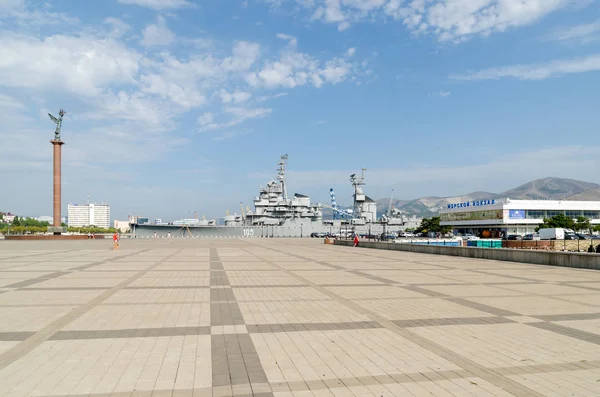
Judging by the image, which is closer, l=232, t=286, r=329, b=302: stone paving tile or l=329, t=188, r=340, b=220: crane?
l=232, t=286, r=329, b=302: stone paving tile

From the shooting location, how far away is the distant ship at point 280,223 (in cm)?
8425

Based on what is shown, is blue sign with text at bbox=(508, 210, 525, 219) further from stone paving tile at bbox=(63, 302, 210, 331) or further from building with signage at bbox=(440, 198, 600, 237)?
stone paving tile at bbox=(63, 302, 210, 331)

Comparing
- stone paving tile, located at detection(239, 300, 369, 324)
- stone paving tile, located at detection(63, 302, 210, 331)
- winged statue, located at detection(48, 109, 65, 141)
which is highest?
winged statue, located at detection(48, 109, 65, 141)

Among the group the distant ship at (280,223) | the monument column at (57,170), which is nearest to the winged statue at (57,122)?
the monument column at (57,170)

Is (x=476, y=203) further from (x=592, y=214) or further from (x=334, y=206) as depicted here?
(x=334, y=206)

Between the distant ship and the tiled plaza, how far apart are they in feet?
226

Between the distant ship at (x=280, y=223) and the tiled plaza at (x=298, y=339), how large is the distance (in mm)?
68765

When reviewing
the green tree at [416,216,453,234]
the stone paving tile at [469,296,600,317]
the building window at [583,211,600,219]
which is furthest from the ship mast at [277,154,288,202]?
the stone paving tile at [469,296,600,317]

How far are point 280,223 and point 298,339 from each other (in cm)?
7963

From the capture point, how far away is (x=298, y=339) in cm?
719

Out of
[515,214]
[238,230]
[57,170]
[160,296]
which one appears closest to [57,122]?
[57,170]

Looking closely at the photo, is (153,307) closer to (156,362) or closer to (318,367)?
(156,362)

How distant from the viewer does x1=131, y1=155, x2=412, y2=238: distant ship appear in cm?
8425

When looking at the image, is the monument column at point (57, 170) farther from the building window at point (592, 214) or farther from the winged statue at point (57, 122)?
the building window at point (592, 214)
